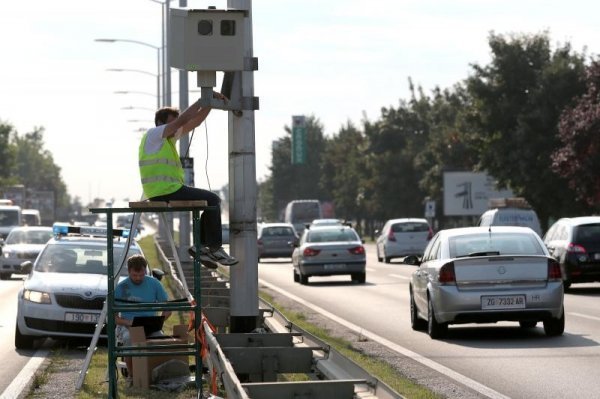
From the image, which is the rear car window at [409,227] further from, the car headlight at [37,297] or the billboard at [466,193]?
the billboard at [466,193]

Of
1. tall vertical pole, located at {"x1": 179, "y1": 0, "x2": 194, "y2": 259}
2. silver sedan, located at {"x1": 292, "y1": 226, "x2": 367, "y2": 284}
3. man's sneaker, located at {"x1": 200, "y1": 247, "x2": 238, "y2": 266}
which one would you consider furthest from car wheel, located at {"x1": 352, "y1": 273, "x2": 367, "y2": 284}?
man's sneaker, located at {"x1": 200, "y1": 247, "x2": 238, "y2": 266}

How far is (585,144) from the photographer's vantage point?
52.8 m

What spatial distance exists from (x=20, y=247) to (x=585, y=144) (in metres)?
20.7

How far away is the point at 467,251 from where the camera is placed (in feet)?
62.5

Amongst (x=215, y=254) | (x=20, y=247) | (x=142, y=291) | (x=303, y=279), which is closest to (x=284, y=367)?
(x=215, y=254)

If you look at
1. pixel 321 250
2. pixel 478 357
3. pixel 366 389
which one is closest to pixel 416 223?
pixel 321 250

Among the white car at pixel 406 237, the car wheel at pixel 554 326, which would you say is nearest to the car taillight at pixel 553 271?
the car wheel at pixel 554 326

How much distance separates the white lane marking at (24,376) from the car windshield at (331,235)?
20.7 m

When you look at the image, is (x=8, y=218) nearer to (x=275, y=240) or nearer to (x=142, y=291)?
(x=275, y=240)

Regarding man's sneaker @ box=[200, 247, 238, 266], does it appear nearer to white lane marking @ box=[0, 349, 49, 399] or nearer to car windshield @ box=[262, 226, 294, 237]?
white lane marking @ box=[0, 349, 49, 399]

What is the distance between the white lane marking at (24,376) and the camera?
13273 mm

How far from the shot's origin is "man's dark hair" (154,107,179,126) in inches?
457

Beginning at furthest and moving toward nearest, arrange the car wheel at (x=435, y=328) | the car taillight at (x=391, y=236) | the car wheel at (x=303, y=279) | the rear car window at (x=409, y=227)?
the car taillight at (x=391, y=236), the rear car window at (x=409, y=227), the car wheel at (x=303, y=279), the car wheel at (x=435, y=328)

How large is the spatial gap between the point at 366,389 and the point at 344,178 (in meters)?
124
